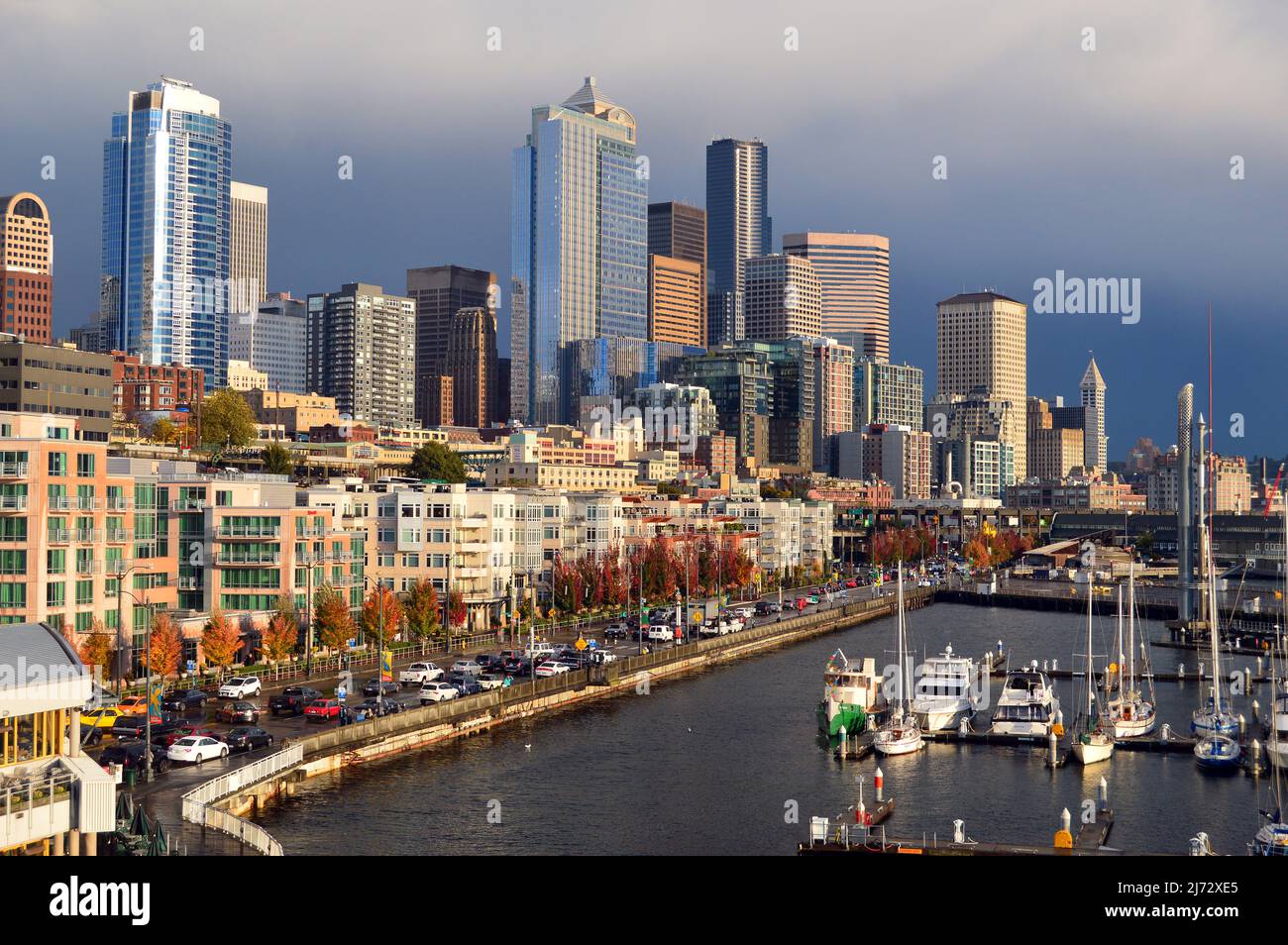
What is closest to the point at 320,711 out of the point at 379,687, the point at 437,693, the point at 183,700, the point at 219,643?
the point at 379,687

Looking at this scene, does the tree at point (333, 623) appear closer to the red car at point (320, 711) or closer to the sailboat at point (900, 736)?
the red car at point (320, 711)

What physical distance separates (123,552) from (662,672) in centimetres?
2816

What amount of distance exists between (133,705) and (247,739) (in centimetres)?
721

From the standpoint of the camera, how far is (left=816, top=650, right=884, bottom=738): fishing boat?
190 feet

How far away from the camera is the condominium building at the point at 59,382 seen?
123 meters

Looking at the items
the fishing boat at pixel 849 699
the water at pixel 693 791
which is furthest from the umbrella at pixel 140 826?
the fishing boat at pixel 849 699

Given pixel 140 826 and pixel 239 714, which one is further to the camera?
pixel 239 714

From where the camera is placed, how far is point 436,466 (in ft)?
540

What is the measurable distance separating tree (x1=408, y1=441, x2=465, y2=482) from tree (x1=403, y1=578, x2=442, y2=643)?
283ft

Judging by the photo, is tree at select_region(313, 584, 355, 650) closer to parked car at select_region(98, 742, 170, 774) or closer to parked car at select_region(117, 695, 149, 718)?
parked car at select_region(117, 695, 149, 718)

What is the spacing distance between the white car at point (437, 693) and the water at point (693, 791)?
8.64ft

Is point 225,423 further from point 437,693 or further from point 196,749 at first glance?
point 196,749

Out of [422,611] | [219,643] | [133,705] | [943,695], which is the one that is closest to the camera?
[133,705]
